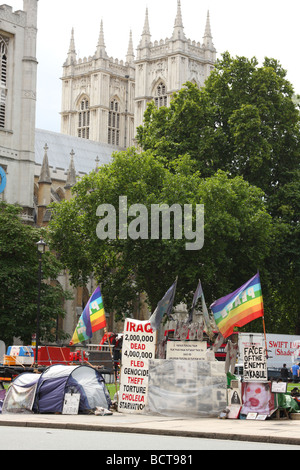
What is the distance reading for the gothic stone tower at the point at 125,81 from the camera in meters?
92.2

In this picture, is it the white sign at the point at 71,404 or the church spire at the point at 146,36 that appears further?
→ the church spire at the point at 146,36

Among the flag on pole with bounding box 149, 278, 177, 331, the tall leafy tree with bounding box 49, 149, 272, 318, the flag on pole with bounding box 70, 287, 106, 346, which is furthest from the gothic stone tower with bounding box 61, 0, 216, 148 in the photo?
the flag on pole with bounding box 149, 278, 177, 331

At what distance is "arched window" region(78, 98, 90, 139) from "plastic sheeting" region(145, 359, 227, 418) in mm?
83560

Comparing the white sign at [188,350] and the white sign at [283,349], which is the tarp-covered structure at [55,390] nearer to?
the white sign at [188,350]

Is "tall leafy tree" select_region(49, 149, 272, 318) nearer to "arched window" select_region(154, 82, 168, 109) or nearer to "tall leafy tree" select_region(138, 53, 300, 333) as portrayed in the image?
"tall leafy tree" select_region(138, 53, 300, 333)

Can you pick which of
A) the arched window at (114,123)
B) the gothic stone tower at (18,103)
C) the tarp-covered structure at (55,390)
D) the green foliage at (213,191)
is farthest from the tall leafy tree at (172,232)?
the arched window at (114,123)

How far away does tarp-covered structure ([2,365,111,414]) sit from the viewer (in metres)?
19.1

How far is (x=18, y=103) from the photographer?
5731 centimetres

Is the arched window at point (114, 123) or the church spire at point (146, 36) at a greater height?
the church spire at point (146, 36)
